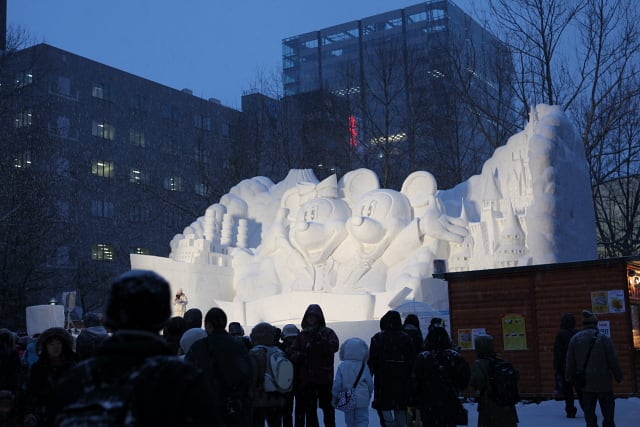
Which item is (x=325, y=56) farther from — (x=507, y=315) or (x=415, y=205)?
(x=507, y=315)

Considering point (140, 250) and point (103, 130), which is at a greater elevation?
point (103, 130)

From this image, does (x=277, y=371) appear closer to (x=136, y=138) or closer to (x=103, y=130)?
(x=103, y=130)

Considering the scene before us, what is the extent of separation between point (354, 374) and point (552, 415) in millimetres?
3950

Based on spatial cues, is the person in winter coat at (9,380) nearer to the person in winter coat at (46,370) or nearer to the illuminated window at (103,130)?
the person in winter coat at (46,370)

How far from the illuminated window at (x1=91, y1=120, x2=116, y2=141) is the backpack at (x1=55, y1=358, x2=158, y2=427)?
118 feet

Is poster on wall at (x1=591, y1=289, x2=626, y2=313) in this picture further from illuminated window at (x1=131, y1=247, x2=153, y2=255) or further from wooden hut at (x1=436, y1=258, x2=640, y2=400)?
illuminated window at (x1=131, y1=247, x2=153, y2=255)

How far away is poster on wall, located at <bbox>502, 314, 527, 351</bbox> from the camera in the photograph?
10953mm

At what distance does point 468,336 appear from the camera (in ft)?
37.3

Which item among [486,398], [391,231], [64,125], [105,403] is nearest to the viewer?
[105,403]

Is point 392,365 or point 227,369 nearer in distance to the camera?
point 227,369

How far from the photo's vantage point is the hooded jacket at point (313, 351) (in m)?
7.13

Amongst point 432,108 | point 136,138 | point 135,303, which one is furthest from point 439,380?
point 136,138

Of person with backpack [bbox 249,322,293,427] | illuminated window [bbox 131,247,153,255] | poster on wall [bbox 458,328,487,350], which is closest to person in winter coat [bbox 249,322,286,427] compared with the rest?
person with backpack [bbox 249,322,293,427]

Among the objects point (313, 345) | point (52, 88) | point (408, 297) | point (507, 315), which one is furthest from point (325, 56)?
point (313, 345)
